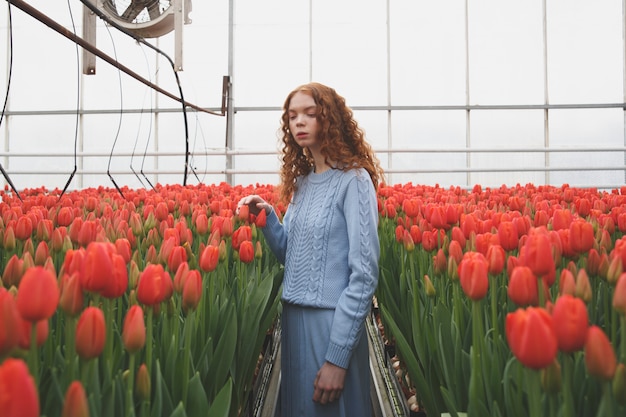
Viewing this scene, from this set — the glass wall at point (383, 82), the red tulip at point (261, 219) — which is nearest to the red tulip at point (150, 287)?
the red tulip at point (261, 219)

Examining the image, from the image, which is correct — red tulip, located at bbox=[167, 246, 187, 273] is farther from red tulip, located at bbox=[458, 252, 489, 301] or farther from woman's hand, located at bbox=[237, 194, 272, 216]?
woman's hand, located at bbox=[237, 194, 272, 216]

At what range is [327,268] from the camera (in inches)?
54.7

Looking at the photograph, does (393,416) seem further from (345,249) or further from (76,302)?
(76,302)

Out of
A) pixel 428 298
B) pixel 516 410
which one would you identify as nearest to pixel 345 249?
pixel 428 298

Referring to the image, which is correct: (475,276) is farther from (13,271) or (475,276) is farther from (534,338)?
(13,271)

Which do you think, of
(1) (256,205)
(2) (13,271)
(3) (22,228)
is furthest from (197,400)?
(1) (256,205)

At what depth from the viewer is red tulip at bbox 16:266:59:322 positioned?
0.51 m

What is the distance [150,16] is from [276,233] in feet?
9.74

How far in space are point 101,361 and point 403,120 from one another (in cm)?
830

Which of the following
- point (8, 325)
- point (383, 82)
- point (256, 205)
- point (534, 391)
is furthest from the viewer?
point (383, 82)

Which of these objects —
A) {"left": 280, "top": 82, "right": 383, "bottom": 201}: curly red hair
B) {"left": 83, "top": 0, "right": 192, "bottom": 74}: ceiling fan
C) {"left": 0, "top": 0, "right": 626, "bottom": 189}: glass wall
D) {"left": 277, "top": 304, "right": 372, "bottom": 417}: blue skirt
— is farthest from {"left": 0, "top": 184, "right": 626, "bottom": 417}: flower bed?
{"left": 0, "top": 0, "right": 626, "bottom": 189}: glass wall

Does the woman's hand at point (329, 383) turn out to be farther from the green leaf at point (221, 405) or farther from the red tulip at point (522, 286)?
the red tulip at point (522, 286)

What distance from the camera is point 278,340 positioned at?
229cm

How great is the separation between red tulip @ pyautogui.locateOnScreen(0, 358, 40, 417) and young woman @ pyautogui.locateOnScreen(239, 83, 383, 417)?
955 millimetres
